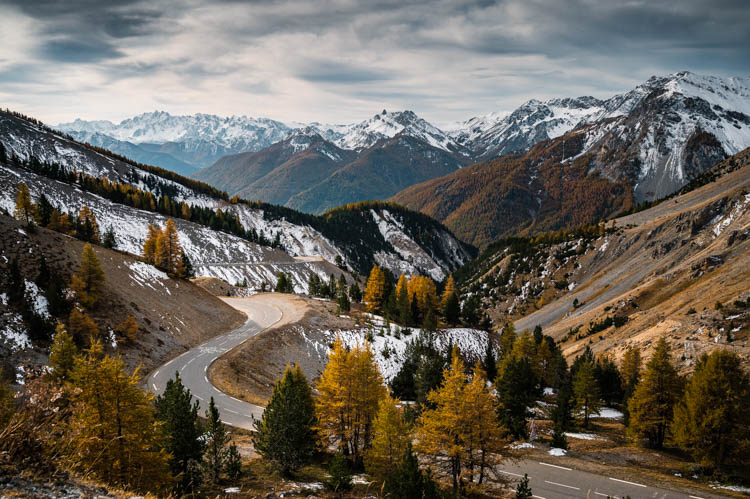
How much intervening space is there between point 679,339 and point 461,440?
182 feet

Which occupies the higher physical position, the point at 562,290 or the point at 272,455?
the point at 562,290

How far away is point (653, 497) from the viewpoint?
85.7 ft

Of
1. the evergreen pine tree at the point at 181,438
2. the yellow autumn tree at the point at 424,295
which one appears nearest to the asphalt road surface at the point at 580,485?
the evergreen pine tree at the point at 181,438

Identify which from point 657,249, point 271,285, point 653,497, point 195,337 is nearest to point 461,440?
point 653,497

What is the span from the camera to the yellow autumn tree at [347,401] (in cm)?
2964

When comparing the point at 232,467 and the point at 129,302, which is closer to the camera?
the point at 232,467

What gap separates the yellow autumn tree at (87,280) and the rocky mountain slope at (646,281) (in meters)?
81.7

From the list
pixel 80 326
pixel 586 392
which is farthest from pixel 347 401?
pixel 80 326

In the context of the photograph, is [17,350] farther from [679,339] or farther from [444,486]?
[679,339]

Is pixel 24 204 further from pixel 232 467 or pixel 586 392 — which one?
pixel 586 392

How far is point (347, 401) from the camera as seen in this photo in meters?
29.6

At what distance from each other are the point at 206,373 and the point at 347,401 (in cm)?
2735

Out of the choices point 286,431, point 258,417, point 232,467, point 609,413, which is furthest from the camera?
point 609,413

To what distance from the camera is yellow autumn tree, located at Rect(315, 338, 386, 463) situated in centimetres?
2964
